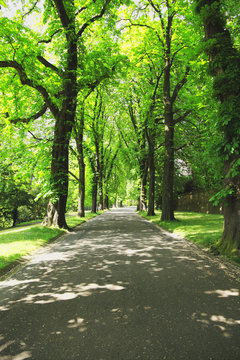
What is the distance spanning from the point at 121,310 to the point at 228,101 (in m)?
5.61

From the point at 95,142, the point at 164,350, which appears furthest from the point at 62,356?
the point at 95,142

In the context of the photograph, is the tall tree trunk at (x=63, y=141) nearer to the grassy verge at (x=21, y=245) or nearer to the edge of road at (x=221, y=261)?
the grassy verge at (x=21, y=245)

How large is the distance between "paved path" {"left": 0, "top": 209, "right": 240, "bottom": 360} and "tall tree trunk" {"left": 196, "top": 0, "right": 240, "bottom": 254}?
1190 millimetres

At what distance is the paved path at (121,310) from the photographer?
2486 mm

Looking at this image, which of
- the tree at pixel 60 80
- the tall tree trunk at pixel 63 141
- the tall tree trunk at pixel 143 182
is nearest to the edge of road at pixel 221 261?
the tree at pixel 60 80

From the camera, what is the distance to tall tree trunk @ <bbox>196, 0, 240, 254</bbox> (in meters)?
6.05

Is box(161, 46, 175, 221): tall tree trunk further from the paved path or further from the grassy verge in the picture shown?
the paved path

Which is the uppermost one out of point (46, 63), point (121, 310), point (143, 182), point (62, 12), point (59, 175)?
point (62, 12)

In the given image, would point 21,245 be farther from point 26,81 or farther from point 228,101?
point 26,81

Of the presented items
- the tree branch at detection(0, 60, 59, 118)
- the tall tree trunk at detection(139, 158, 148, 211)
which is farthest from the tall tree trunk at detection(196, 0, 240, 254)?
the tall tree trunk at detection(139, 158, 148, 211)

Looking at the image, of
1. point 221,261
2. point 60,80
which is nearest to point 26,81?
point 60,80

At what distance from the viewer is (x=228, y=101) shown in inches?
241

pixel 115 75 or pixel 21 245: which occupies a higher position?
pixel 115 75

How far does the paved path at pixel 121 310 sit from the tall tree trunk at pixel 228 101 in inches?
46.9
